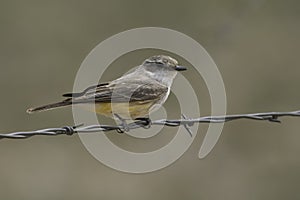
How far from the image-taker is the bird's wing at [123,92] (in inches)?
255

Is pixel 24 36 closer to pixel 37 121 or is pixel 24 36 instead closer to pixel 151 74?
pixel 37 121

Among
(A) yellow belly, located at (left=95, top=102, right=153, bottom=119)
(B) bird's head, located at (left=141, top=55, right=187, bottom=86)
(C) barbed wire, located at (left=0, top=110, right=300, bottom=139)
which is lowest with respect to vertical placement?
(C) barbed wire, located at (left=0, top=110, right=300, bottom=139)

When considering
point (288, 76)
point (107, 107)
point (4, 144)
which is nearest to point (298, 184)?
point (288, 76)

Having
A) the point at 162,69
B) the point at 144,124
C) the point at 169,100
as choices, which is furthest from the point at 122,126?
the point at 169,100

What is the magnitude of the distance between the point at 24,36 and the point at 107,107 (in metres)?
7.24

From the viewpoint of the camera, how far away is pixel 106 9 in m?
14.0

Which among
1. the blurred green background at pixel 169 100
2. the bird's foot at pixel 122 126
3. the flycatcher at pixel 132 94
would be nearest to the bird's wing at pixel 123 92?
the flycatcher at pixel 132 94

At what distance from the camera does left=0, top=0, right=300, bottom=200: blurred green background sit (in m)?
10.7

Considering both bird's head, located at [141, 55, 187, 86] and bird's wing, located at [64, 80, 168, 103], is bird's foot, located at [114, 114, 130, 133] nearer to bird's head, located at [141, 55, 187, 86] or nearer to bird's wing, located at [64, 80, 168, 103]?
bird's wing, located at [64, 80, 168, 103]

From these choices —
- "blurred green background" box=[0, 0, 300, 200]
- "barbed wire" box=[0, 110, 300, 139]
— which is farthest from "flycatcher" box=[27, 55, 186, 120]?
"blurred green background" box=[0, 0, 300, 200]

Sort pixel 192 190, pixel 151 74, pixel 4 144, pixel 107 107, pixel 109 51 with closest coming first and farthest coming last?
pixel 107 107, pixel 151 74, pixel 192 190, pixel 4 144, pixel 109 51

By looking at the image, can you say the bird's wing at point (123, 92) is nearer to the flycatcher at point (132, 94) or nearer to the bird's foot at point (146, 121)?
the flycatcher at point (132, 94)

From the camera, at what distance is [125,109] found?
6.70m

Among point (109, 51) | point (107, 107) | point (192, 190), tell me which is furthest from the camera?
point (109, 51)
